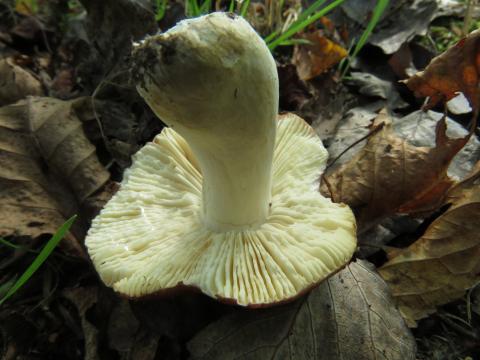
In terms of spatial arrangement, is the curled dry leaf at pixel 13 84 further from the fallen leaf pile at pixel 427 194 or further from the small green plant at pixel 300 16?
the fallen leaf pile at pixel 427 194

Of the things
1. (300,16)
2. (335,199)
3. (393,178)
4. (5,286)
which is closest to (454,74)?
(393,178)

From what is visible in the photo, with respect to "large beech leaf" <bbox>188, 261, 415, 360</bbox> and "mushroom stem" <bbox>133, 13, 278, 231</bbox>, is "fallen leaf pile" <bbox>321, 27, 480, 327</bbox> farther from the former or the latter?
"mushroom stem" <bbox>133, 13, 278, 231</bbox>

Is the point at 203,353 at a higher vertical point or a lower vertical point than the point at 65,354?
higher

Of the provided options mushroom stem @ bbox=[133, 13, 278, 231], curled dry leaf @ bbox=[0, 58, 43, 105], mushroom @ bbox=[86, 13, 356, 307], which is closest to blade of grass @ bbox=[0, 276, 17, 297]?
mushroom @ bbox=[86, 13, 356, 307]

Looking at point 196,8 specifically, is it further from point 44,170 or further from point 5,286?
point 5,286

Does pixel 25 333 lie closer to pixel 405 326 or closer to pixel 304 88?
pixel 405 326

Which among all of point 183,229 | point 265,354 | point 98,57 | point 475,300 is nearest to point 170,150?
point 183,229

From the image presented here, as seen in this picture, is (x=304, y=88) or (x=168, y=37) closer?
(x=168, y=37)
